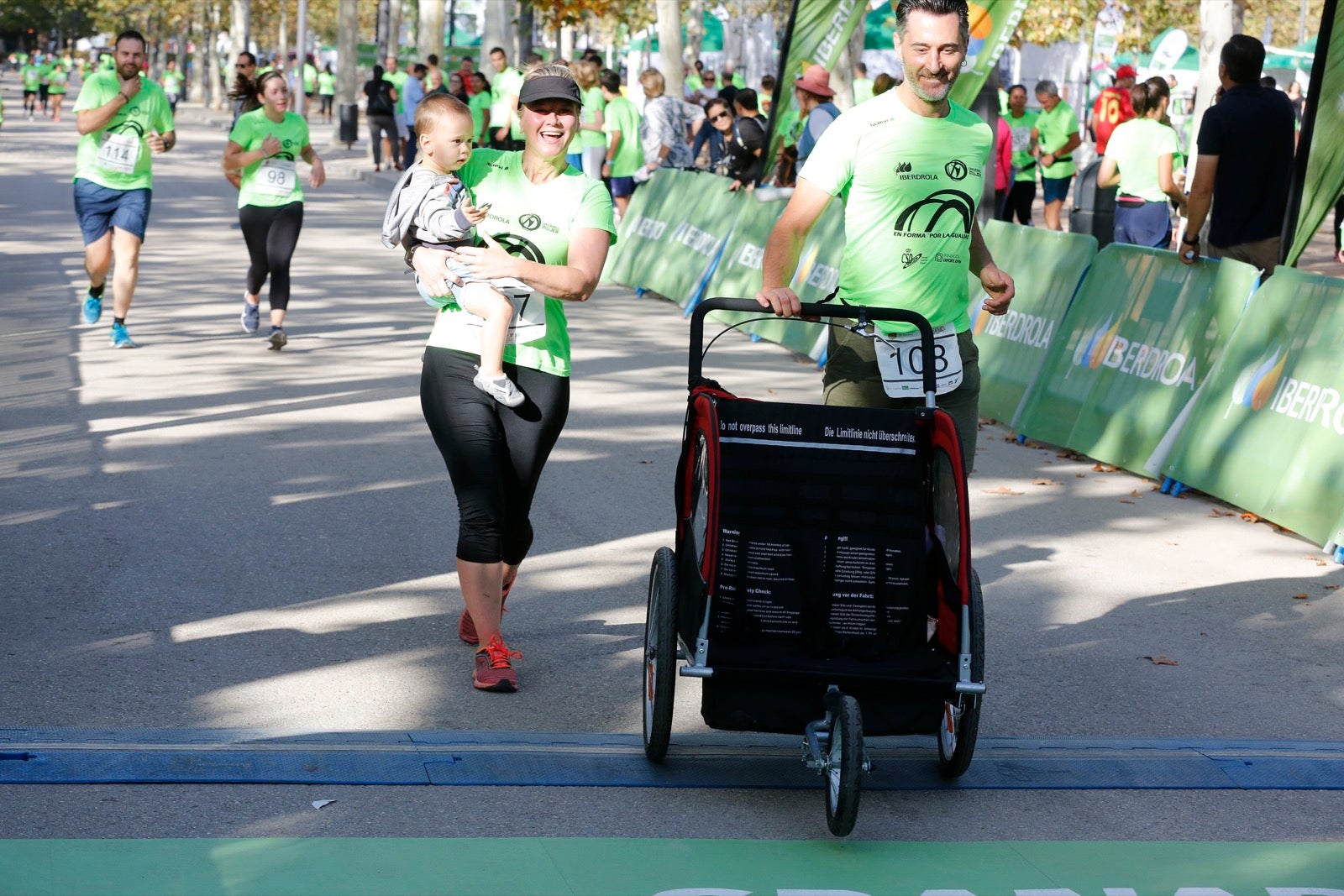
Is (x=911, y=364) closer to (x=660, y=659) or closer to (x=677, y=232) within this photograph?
(x=660, y=659)

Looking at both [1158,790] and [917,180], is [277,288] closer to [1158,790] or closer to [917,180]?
[917,180]

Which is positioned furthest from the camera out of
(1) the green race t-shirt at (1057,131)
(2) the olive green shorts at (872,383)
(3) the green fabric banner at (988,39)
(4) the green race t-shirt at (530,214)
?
(1) the green race t-shirt at (1057,131)

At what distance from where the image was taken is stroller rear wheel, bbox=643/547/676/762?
4.59 meters

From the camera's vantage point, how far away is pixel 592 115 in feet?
63.4

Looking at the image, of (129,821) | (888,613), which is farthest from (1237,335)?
(129,821)

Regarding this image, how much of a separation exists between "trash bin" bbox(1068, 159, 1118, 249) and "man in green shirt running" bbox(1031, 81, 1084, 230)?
10.5 feet

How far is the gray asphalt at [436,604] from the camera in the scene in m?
4.57

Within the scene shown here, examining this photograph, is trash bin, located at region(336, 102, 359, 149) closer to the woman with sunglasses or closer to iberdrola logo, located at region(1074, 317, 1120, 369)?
the woman with sunglasses

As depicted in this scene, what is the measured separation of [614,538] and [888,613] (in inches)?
118

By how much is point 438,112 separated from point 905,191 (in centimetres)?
146

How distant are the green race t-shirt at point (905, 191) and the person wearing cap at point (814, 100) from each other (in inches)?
389

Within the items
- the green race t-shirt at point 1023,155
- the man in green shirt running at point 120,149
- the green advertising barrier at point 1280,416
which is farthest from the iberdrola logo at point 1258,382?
the green race t-shirt at point 1023,155

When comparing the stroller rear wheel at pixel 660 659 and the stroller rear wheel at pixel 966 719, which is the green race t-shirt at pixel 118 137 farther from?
the stroller rear wheel at pixel 966 719

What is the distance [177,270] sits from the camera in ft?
54.6
